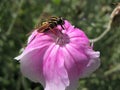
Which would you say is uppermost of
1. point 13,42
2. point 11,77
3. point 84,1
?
point 84,1

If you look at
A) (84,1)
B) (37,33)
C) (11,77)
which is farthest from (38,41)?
(84,1)

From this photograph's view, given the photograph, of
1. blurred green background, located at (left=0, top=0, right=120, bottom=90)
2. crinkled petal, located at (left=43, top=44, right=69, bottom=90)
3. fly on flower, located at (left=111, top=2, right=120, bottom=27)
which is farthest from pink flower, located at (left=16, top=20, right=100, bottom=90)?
blurred green background, located at (left=0, top=0, right=120, bottom=90)

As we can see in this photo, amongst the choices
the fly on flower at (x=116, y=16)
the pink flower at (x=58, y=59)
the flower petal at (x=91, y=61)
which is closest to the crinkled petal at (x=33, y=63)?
the pink flower at (x=58, y=59)

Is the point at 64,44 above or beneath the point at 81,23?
above

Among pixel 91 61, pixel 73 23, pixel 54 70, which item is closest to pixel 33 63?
pixel 54 70

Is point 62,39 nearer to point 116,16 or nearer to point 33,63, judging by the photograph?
point 33,63

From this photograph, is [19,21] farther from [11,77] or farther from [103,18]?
[103,18]

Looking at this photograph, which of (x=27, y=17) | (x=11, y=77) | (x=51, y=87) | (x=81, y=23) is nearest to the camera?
(x=51, y=87)
